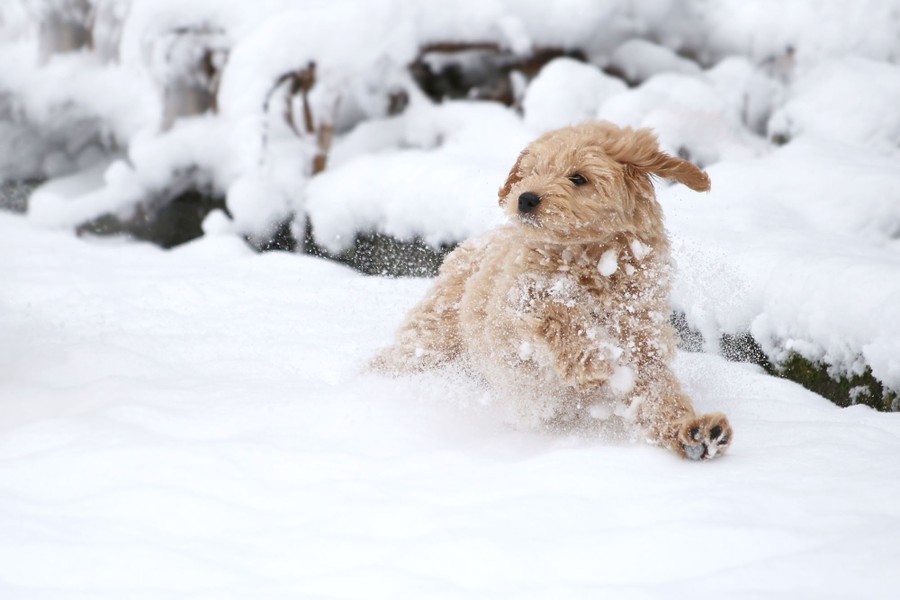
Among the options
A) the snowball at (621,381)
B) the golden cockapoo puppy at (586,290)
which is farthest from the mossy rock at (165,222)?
the snowball at (621,381)

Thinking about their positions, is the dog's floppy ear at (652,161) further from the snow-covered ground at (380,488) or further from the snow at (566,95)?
the snow at (566,95)

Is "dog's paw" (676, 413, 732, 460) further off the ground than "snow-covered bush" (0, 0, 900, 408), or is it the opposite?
"snow-covered bush" (0, 0, 900, 408)

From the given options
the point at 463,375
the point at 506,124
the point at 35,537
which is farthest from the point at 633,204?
the point at 506,124

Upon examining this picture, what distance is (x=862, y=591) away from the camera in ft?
5.58

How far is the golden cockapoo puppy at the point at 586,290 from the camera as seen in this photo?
9.23ft

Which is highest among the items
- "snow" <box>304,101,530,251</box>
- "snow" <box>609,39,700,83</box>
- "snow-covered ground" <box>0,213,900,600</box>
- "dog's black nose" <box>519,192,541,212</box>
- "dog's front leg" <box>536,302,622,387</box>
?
"snow" <box>609,39,700,83</box>

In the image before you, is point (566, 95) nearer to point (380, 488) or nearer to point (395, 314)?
point (395, 314)

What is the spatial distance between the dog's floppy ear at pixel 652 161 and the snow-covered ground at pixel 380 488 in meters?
0.92

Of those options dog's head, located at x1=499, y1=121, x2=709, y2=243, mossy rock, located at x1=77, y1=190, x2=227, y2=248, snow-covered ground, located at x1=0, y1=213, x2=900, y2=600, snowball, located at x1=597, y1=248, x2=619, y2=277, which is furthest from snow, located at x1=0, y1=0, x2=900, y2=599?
dog's head, located at x1=499, y1=121, x2=709, y2=243

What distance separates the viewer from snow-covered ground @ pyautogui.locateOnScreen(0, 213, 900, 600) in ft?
6.22

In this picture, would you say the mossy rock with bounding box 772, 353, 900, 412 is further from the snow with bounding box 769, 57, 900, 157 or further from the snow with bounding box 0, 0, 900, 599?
the snow with bounding box 769, 57, 900, 157

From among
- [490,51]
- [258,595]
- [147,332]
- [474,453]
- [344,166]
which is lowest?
[258,595]

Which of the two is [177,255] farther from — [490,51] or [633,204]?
[633,204]

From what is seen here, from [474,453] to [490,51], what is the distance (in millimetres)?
4821
